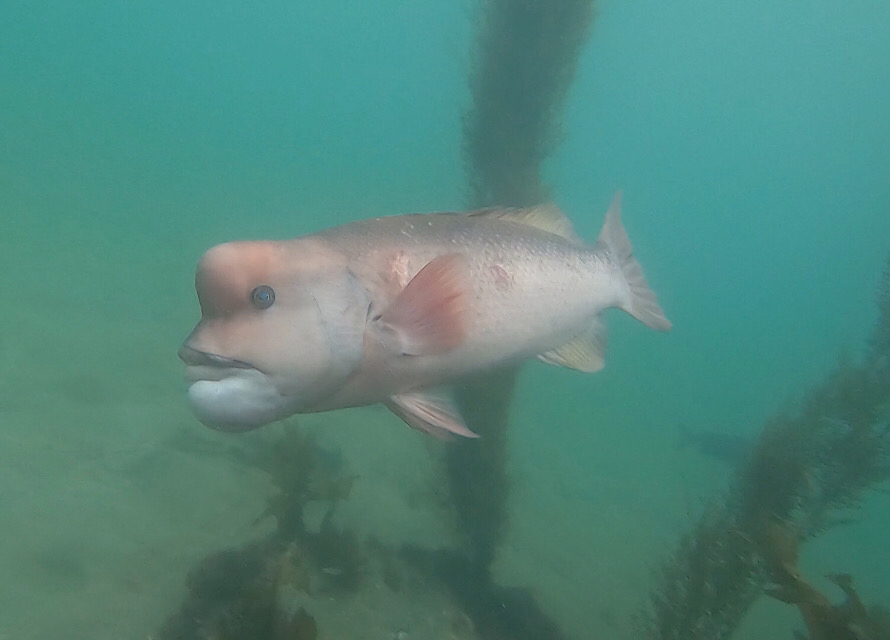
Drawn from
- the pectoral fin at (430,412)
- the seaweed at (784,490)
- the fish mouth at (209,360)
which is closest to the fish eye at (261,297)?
the fish mouth at (209,360)

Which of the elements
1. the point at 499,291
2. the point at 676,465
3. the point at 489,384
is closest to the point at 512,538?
the point at 489,384

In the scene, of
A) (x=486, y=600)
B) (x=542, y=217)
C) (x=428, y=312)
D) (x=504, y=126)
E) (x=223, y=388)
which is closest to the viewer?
(x=223, y=388)

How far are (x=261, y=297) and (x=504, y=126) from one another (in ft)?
16.6

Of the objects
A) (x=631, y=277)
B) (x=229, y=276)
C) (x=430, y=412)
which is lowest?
(x=430, y=412)

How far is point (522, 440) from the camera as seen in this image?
13.6 m

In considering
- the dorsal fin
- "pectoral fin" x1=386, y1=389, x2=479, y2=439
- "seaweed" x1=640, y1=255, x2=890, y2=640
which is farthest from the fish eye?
"seaweed" x1=640, y1=255, x2=890, y2=640

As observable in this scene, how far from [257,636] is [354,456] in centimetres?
505

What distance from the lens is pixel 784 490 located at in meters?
5.61

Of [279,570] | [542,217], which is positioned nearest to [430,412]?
[542,217]

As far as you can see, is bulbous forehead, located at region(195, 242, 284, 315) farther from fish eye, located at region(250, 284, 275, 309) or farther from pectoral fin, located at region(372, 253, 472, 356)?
pectoral fin, located at region(372, 253, 472, 356)

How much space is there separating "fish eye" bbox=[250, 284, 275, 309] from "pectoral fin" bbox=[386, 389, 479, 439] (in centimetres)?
75

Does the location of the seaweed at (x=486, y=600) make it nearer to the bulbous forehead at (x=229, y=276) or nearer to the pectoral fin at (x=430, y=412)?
the pectoral fin at (x=430, y=412)

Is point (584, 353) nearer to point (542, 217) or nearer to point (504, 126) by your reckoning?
point (542, 217)

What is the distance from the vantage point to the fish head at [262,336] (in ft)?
6.59
